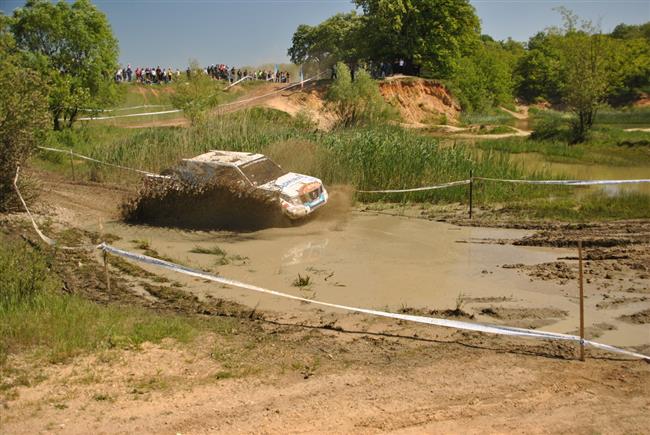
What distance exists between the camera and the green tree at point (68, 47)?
104ft

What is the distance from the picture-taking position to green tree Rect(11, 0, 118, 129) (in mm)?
31781

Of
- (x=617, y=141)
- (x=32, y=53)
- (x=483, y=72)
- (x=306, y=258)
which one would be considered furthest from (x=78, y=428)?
(x=483, y=72)

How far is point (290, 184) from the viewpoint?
16.5 meters

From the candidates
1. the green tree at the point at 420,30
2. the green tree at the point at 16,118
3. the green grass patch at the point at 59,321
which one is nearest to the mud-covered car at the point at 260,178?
the green tree at the point at 16,118

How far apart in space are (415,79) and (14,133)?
4276cm

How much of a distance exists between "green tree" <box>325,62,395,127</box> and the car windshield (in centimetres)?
1859

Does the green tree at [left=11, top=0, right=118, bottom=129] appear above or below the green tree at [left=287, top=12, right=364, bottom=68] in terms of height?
below

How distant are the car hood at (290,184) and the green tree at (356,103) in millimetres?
18975

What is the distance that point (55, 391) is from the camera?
7094 mm

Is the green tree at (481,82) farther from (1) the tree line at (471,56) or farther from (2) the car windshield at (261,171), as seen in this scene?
(2) the car windshield at (261,171)

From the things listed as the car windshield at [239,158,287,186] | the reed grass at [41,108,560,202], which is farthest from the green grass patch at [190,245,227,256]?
the reed grass at [41,108,560,202]

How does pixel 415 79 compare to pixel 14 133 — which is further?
pixel 415 79

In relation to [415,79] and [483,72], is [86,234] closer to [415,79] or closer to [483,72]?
[415,79]

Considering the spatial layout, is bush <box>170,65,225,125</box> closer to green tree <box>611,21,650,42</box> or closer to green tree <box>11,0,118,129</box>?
green tree <box>11,0,118,129</box>
